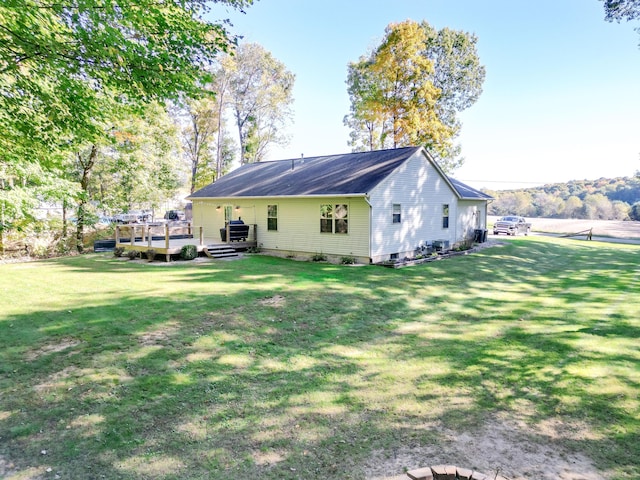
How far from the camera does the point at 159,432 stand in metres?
3.71

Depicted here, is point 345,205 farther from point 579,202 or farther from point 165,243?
point 579,202

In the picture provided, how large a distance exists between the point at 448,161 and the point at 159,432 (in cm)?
3200

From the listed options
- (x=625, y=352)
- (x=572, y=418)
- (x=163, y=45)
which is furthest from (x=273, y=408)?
(x=163, y=45)

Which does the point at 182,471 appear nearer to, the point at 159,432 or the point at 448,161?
the point at 159,432

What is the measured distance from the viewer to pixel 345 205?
15.1m

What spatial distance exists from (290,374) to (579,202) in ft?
243

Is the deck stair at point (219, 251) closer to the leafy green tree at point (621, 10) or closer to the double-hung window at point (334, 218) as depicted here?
the double-hung window at point (334, 218)

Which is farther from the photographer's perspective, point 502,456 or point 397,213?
point 397,213

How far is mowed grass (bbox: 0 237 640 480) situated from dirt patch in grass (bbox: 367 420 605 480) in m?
0.11

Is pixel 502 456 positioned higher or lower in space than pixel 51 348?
lower

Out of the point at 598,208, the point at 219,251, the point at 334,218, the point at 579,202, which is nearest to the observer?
the point at 334,218

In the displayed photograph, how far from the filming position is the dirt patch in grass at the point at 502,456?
10.2 ft

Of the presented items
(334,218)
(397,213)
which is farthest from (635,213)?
(334,218)

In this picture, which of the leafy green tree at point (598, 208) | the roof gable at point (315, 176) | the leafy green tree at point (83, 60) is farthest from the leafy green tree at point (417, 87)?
the leafy green tree at point (598, 208)
